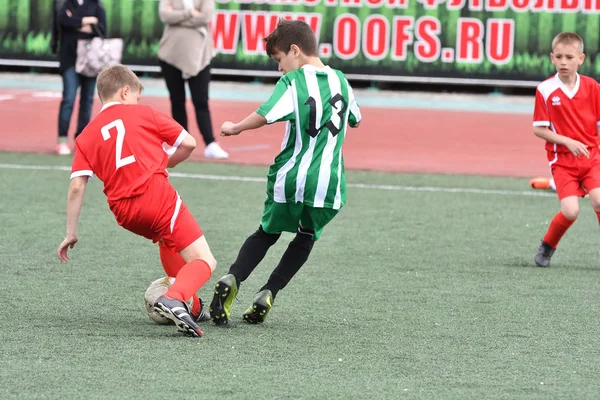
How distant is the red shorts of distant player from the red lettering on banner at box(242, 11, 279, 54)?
13314 mm

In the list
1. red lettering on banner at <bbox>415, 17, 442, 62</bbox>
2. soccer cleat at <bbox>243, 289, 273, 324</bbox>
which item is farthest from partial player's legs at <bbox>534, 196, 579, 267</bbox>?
red lettering on banner at <bbox>415, 17, 442, 62</bbox>

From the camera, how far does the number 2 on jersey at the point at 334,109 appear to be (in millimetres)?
5812

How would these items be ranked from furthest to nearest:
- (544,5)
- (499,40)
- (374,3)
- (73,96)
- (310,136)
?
(374,3)
(499,40)
(544,5)
(73,96)
(310,136)

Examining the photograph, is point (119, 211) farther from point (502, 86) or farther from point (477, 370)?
point (502, 86)

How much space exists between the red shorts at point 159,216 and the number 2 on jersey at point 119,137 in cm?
15

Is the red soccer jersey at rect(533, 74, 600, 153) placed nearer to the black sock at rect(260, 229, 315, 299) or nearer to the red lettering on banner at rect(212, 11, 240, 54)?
the black sock at rect(260, 229, 315, 299)

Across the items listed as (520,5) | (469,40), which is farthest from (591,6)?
(469,40)

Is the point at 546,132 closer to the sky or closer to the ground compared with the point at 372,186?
closer to the sky

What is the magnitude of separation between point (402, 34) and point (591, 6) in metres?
3.14

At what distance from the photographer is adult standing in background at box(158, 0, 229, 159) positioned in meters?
12.8

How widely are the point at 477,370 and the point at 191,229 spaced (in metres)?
1.55

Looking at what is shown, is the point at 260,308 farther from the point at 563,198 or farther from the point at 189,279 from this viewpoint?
the point at 563,198

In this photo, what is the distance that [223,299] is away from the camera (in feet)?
19.3

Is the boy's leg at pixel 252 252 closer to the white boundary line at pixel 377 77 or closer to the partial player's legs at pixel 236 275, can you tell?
the partial player's legs at pixel 236 275
